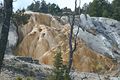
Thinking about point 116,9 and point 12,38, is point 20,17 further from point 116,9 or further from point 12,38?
point 116,9

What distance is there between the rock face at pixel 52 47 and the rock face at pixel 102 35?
155 centimetres

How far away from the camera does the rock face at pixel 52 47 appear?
132 feet

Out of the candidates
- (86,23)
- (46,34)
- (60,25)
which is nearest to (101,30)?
(86,23)

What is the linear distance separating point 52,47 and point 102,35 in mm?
7833

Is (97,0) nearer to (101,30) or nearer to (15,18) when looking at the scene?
(101,30)

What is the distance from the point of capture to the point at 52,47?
41906 mm

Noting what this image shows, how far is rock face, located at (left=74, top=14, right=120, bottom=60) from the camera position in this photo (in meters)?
43.7

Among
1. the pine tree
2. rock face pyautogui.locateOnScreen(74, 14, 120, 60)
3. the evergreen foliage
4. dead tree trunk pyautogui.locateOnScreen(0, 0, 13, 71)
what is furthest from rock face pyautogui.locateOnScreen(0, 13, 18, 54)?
dead tree trunk pyautogui.locateOnScreen(0, 0, 13, 71)

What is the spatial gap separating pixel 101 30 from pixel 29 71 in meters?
22.6

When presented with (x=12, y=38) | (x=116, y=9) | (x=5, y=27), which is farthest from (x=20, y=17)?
(x=5, y=27)

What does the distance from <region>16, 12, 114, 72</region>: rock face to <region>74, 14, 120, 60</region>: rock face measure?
1.55 meters

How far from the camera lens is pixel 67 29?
44.5 m

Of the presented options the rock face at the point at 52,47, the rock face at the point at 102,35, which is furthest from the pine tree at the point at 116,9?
the rock face at the point at 52,47

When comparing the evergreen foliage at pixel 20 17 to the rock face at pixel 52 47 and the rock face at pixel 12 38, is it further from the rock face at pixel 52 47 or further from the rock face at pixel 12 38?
A: the rock face at pixel 12 38
